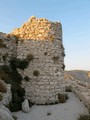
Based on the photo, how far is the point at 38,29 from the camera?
2572cm

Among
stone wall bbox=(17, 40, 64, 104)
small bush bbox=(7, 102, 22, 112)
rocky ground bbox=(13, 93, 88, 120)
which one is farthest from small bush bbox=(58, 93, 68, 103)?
small bush bbox=(7, 102, 22, 112)

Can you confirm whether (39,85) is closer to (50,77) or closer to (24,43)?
(50,77)

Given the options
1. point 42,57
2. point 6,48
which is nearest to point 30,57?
point 42,57

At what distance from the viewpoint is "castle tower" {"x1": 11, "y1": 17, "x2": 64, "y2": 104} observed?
2372 centimetres

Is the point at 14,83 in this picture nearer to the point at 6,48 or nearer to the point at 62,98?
the point at 6,48

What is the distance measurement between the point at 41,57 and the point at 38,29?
3.48 meters

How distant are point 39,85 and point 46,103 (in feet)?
6.78

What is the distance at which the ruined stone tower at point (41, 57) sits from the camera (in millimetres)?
23719

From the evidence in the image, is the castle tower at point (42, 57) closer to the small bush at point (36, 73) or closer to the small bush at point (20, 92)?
the small bush at point (36, 73)

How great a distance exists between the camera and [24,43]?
25.4 metres

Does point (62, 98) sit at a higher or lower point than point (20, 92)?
lower

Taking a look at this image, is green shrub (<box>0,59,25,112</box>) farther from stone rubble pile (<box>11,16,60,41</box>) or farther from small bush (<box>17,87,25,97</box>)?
stone rubble pile (<box>11,16,60,41</box>)

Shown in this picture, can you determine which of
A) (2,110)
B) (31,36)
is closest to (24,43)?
(31,36)

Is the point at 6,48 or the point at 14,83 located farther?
the point at 6,48
